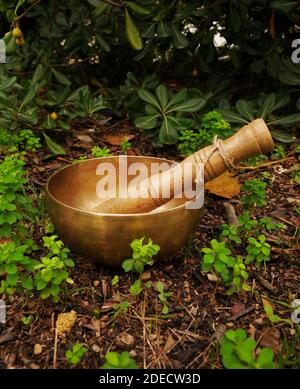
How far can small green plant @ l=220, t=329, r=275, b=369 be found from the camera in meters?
1.09

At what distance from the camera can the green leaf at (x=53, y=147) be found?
2559 millimetres

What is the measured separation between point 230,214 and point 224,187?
0.25 m

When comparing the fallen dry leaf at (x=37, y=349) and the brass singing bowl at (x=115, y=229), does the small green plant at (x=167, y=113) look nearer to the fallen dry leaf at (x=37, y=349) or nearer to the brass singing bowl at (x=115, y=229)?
the brass singing bowl at (x=115, y=229)

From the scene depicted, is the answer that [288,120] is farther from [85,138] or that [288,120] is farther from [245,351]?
[245,351]

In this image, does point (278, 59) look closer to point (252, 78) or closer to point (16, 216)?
point (252, 78)

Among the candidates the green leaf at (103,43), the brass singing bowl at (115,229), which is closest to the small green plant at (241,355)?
the brass singing bowl at (115,229)

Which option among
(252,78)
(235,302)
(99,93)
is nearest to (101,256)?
(235,302)

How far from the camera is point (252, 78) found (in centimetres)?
309

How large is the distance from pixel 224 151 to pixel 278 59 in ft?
4.42

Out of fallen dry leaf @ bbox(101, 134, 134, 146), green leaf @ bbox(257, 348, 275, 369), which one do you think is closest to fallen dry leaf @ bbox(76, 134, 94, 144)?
fallen dry leaf @ bbox(101, 134, 134, 146)

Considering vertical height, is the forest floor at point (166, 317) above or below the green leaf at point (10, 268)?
below

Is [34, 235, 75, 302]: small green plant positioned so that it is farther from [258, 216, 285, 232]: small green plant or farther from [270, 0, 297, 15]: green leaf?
[270, 0, 297, 15]: green leaf

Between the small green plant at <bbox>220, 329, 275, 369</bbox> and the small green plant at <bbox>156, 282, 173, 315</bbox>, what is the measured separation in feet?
1.16

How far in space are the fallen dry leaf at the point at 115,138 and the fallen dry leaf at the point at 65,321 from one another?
4.48 feet
